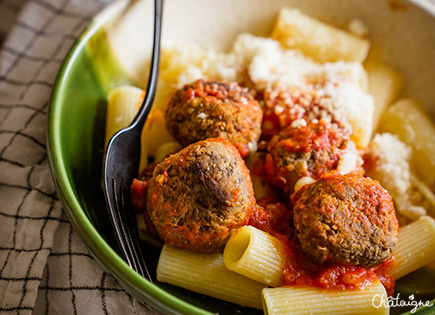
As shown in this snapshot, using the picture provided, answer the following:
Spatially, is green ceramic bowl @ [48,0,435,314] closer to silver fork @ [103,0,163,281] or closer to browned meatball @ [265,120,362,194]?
silver fork @ [103,0,163,281]

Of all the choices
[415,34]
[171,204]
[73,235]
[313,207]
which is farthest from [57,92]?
[415,34]

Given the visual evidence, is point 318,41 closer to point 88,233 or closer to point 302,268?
point 302,268

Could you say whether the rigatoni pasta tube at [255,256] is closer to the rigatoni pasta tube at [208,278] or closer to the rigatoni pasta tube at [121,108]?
the rigatoni pasta tube at [208,278]

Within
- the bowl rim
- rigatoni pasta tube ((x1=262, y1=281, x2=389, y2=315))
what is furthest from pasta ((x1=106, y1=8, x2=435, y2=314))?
the bowl rim

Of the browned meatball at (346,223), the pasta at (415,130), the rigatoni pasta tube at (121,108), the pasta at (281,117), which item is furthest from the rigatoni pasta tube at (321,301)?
the rigatoni pasta tube at (121,108)

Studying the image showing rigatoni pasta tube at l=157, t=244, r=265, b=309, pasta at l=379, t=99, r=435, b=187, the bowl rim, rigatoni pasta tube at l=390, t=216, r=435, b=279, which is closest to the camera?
the bowl rim
